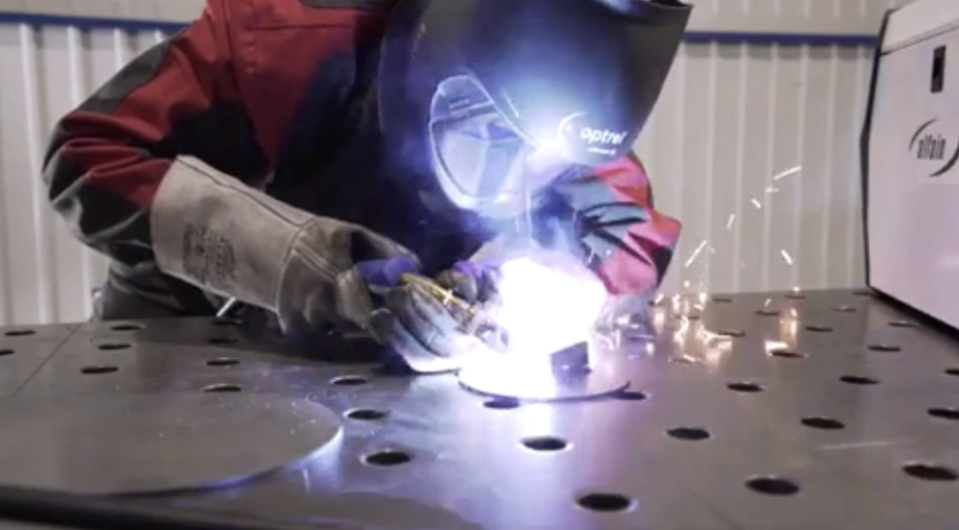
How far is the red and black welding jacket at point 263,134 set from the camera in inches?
42.7

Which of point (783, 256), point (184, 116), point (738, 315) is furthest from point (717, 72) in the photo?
point (184, 116)

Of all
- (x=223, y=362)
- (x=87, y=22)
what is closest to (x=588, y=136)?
(x=223, y=362)

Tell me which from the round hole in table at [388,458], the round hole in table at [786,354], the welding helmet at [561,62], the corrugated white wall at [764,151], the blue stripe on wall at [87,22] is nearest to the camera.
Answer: the round hole in table at [388,458]

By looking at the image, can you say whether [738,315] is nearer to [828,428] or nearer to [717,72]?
[828,428]

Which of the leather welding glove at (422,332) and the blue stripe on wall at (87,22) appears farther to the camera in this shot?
the blue stripe on wall at (87,22)

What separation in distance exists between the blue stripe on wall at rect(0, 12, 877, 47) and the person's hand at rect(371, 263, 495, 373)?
137cm

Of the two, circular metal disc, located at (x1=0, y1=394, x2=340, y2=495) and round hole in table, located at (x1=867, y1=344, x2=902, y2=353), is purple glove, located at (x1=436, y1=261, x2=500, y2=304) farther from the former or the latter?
round hole in table, located at (x1=867, y1=344, x2=902, y2=353)

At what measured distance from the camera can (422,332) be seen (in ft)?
2.79

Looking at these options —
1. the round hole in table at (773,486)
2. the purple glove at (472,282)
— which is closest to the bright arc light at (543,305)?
the purple glove at (472,282)

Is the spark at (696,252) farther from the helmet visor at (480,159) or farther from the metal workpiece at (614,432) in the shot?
the helmet visor at (480,159)

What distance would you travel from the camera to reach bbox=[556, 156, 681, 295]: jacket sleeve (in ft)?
4.20

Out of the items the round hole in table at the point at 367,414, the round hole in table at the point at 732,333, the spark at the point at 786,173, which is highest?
the spark at the point at 786,173

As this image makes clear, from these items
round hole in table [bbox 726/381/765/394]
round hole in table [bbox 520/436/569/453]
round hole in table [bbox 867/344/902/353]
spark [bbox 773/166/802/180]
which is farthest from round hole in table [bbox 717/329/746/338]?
spark [bbox 773/166/802/180]

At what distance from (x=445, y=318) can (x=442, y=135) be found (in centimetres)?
20
